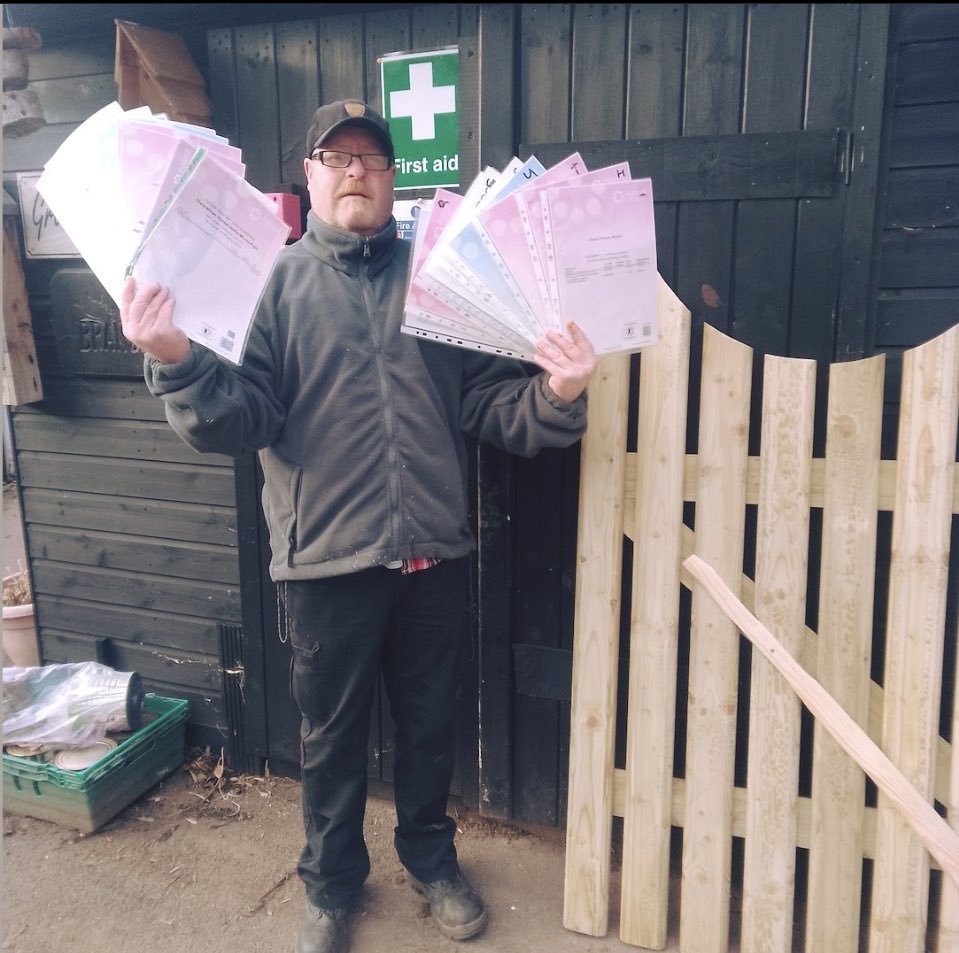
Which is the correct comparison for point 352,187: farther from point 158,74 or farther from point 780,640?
point 780,640

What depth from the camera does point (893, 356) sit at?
2398mm

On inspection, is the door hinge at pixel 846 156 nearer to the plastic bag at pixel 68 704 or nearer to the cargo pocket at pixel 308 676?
the cargo pocket at pixel 308 676

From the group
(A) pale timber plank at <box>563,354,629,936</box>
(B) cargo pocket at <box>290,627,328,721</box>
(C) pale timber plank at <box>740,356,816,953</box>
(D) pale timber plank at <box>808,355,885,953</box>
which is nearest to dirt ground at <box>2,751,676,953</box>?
(A) pale timber plank at <box>563,354,629,936</box>

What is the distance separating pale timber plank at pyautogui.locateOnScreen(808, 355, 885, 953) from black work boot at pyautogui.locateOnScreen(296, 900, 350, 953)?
1.30 meters

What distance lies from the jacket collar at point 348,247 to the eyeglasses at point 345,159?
15cm

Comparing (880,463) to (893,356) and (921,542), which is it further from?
(893,356)

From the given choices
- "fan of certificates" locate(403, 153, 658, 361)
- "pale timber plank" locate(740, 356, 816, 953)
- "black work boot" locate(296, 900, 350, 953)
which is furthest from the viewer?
"black work boot" locate(296, 900, 350, 953)

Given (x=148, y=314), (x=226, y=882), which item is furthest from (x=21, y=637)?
(x=148, y=314)


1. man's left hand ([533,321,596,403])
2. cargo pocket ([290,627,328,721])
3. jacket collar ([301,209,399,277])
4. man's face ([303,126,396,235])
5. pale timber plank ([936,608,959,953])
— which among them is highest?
man's face ([303,126,396,235])

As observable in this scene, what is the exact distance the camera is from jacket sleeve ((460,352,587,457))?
2.20m

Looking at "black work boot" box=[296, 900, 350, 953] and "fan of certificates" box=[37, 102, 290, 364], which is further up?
"fan of certificates" box=[37, 102, 290, 364]

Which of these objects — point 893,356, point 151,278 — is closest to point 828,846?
point 893,356

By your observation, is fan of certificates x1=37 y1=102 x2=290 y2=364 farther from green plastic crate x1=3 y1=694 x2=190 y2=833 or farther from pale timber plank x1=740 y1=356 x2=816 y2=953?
green plastic crate x1=3 y1=694 x2=190 y2=833

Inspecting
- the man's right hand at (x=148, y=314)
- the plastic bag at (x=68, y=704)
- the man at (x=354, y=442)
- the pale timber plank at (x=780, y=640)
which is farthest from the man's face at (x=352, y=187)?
the plastic bag at (x=68, y=704)
